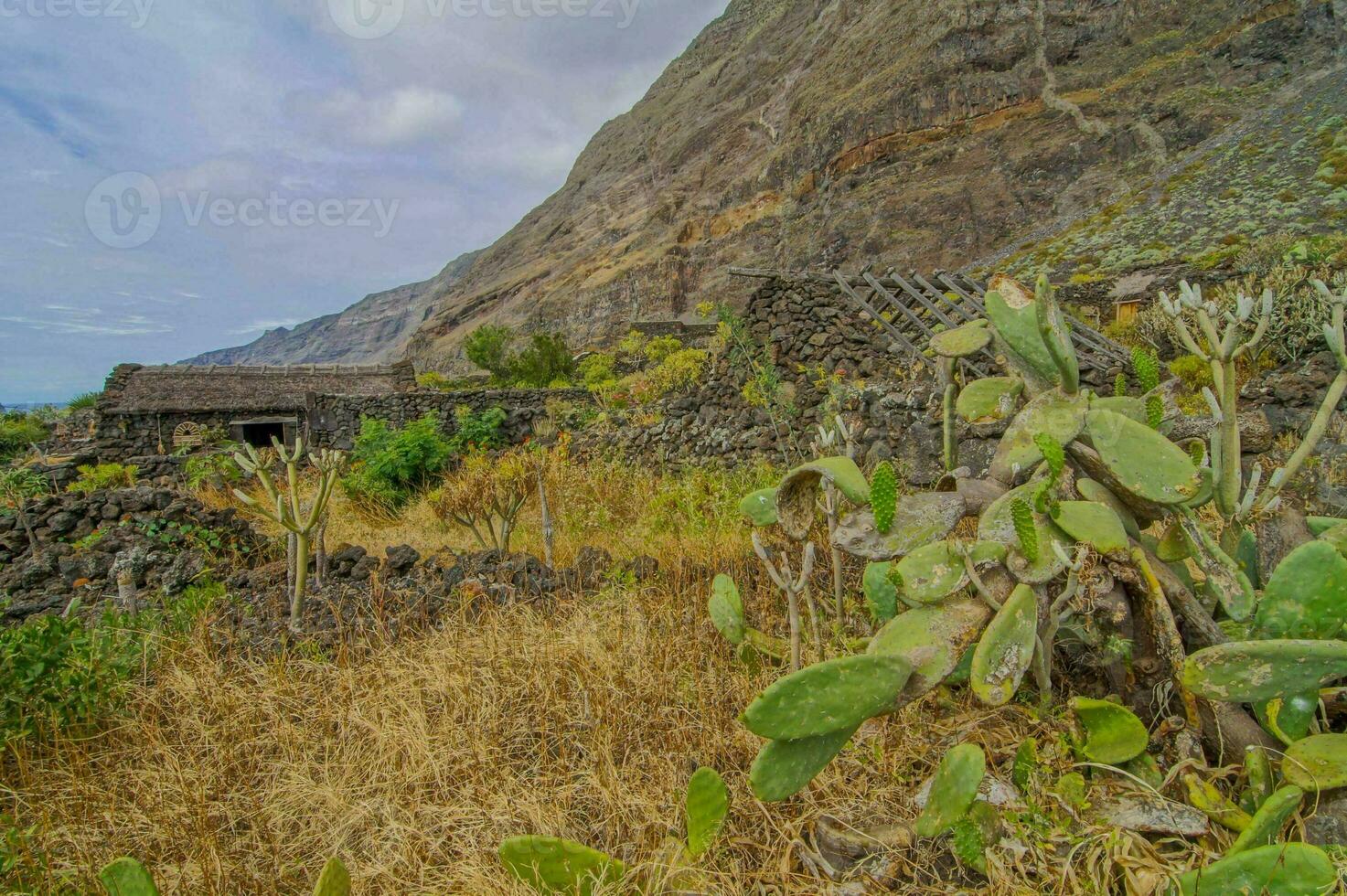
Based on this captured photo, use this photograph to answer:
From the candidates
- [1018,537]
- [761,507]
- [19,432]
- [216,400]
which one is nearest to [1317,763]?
[1018,537]

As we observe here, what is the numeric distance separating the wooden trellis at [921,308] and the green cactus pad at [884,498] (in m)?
5.12

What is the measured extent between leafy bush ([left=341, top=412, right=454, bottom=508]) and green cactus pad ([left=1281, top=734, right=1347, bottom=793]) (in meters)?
8.46

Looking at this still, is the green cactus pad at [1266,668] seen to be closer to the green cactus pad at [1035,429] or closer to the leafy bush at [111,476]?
the green cactus pad at [1035,429]

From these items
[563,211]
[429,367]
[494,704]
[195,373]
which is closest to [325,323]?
[563,211]

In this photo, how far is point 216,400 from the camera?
1560cm

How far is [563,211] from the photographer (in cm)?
8344

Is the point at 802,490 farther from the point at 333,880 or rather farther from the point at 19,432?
the point at 19,432

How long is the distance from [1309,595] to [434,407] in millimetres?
12497

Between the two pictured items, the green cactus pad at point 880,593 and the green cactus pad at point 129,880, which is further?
the green cactus pad at point 880,593

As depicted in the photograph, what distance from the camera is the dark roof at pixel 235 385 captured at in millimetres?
14695

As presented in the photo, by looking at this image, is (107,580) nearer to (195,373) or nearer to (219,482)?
(219,482)

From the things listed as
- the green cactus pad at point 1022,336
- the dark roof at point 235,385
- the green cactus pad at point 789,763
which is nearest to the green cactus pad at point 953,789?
the green cactus pad at point 789,763

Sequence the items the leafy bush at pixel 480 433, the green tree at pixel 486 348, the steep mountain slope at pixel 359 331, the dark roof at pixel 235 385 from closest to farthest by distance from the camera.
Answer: the leafy bush at pixel 480 433 → the dark roof at pixel 235 385 → the green tree at pixel 486 348 → the steep mountain slope at pixel 359 331

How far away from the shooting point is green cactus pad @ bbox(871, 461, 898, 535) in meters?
1.88
